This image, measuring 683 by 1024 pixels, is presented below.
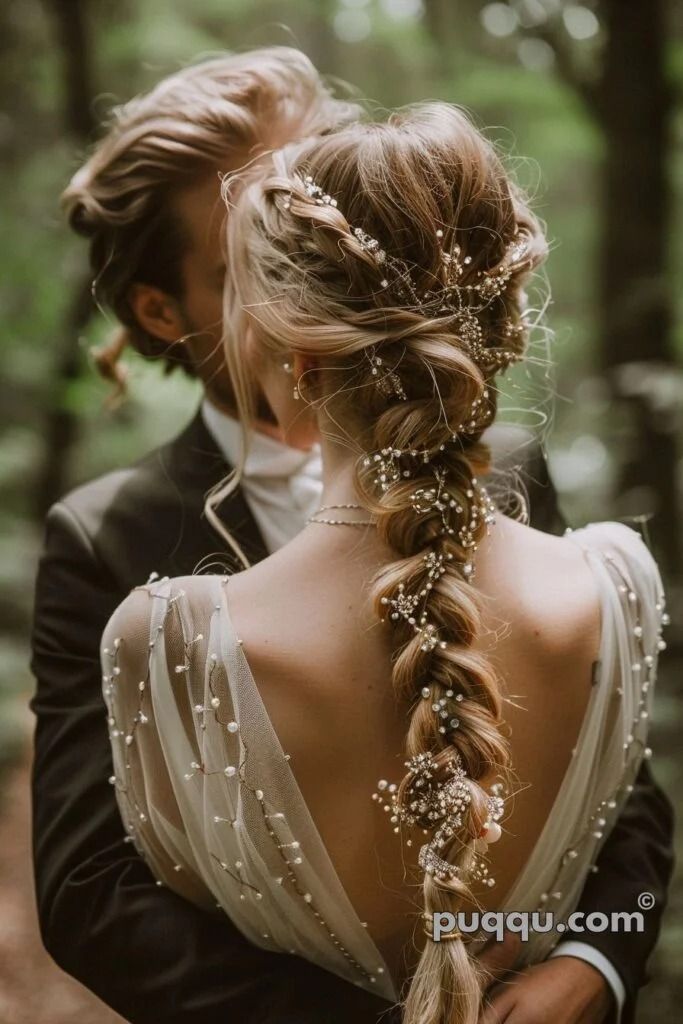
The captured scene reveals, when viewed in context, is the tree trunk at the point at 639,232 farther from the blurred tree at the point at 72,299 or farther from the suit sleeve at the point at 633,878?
the blurred tree at the point at 72,299

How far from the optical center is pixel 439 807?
1581 millimetres

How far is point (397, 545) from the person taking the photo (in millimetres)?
1637

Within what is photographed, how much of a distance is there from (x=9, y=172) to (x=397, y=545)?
6703mm

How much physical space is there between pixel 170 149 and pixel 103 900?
5.83ft

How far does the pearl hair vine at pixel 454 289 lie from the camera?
1.62 m

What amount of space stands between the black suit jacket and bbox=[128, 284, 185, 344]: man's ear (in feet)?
→ 1.12

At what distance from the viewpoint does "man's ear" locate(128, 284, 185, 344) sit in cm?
271

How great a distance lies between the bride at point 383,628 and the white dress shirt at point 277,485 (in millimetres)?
593

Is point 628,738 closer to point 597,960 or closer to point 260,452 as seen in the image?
point 597,960

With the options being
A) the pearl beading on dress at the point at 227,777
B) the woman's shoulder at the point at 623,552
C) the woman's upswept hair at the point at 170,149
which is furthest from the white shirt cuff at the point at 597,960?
the woman's upswept hair at the point at 170,149

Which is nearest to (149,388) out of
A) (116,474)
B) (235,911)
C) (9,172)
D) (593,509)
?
(9,172)

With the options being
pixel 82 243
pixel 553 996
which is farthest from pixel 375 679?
pixel 82 243

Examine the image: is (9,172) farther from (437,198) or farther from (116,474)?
(437,198)

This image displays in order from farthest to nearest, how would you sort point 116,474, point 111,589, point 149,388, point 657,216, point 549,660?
1. point 149,388
2. point 657,216
3. point 116,474
4. point 111,589
5. point 549,660
